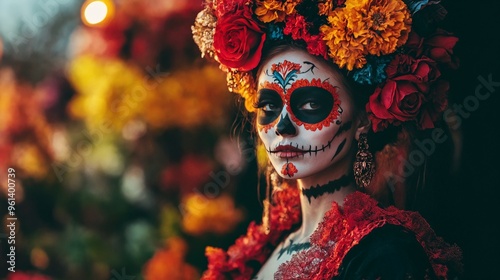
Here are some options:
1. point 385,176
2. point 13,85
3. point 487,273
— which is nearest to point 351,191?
point 385,176

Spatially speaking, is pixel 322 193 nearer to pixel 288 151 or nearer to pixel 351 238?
pixel 288 151

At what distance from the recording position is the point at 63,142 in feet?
17.0

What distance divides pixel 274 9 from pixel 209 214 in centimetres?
168

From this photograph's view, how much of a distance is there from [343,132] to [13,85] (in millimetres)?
2948

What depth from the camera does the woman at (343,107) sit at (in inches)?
118

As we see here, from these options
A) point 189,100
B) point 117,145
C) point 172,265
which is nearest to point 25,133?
point 117,145

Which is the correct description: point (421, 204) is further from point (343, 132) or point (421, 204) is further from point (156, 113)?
point (156, 113)

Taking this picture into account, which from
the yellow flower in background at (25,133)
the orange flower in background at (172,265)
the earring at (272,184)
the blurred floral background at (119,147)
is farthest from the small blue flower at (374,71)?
the yellow flower in background at (25,133)

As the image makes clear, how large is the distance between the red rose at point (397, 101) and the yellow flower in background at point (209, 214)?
5.09ft

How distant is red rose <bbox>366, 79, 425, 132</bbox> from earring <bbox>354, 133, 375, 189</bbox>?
0.15m

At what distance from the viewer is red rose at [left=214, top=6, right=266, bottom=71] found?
124 inches

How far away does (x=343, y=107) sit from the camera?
3.13 meters

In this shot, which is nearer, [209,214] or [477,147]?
[477,147]

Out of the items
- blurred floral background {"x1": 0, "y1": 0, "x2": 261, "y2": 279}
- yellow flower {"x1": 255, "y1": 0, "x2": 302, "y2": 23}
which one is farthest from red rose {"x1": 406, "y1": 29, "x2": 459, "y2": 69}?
blurred floral background {"x1": 0, "y1": 0, "x2": 261, "y2": 279}
